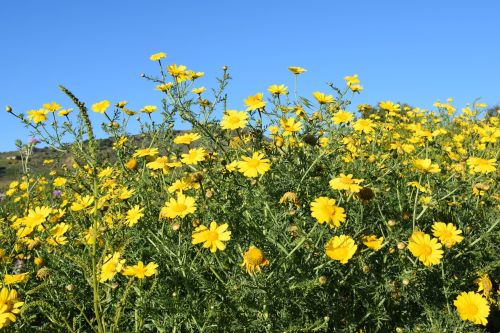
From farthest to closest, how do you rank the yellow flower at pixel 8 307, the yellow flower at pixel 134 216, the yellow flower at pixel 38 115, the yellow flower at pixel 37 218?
the yellow flower at pixel 38 115 < the yellow flower at pixel 37 218 < the yellow flower at pixel 134 216 < the yellow flower at pixel 8 307

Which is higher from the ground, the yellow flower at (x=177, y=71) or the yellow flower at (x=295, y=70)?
the yellow flower at (x=295, y=70)

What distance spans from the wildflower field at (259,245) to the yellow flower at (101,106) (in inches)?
1.3

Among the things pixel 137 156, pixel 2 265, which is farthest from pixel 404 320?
pixel 2 265

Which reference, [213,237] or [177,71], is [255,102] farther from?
[213,237]

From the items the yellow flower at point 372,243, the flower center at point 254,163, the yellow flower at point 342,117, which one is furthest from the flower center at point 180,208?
the yellow flower at point 342,117

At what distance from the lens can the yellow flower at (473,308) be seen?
234cm

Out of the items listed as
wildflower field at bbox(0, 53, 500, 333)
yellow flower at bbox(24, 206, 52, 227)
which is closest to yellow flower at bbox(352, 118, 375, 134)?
wildflower field at bbox(0, 53, 500, 333)

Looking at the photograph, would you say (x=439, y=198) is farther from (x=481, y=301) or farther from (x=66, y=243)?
(x=66, y=243)

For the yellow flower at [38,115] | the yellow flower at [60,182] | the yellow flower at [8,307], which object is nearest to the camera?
the yellow flower at [8,307]

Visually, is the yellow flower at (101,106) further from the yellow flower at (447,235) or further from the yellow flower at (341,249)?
the yellow flower at (447,235)

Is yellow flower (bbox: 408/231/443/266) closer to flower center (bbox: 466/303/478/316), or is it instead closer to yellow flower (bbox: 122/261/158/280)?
flower center (bbox: 466/303/478/316)

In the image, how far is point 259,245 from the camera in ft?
7.97

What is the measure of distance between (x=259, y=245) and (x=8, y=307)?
1.25 meters

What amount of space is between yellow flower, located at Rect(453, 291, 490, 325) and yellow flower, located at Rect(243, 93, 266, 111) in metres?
1.65
